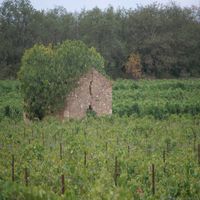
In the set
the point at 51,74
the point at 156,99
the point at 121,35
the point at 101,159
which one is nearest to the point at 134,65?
the point at 121,35

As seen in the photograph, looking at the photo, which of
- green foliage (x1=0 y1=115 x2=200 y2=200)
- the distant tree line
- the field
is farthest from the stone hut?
the distant tree line

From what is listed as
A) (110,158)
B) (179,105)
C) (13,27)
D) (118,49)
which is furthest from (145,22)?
(110,158)

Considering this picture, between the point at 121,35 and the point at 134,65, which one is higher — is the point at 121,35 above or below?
above

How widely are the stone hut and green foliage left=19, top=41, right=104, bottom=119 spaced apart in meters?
0.35

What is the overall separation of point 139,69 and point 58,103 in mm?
30966

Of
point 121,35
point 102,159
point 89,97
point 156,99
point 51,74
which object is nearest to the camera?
point 102,159

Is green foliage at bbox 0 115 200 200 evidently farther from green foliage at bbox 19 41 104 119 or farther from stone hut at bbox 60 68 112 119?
green foliage at bbox 19 41 104 119

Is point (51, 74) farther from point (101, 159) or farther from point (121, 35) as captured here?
point (121, 35)

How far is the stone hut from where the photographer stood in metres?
25.7

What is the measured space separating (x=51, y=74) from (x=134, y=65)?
3084 centimetres

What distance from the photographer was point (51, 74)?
84.4 ft

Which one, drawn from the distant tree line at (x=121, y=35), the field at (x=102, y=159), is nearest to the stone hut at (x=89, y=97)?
the field at (x=102, y=159)

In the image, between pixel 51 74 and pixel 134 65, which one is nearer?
pixel 51 74

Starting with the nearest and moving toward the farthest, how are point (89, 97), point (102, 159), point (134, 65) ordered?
point (102, 159) → point (89, 97) → point (134, 65)
